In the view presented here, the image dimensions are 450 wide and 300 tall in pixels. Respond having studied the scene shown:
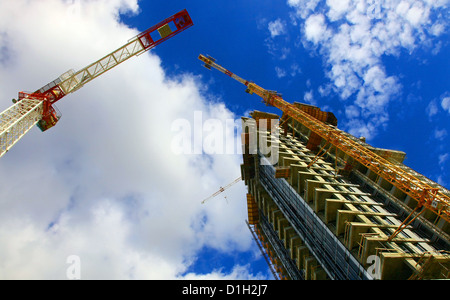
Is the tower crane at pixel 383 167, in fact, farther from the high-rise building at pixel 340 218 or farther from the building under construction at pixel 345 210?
the high-rise building at pixel 340 218

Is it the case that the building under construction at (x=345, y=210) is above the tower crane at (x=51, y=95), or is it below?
below

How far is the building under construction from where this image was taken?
58.0 feet

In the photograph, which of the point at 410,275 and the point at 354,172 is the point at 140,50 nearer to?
the point at 354,172

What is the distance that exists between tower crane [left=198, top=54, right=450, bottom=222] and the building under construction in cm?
10

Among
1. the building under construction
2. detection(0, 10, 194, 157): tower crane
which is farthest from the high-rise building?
detection(0, 10, 194, 157): tower crane

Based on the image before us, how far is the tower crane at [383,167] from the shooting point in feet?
71.1

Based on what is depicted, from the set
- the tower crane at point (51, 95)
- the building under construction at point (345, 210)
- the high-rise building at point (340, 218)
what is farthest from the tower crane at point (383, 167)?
the tower crane at point (51, 95)

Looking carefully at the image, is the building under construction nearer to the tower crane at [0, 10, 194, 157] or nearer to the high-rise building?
the high-rise building

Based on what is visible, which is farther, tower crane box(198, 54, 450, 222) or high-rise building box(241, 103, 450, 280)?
tower crane box(198, 54, 450, 222)

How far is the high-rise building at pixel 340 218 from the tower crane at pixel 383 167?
1413 millimetres

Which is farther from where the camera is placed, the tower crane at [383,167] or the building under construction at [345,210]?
the tower crane at [383,167]

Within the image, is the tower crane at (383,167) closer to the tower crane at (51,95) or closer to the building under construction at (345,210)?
the building under construction at (345,210)
